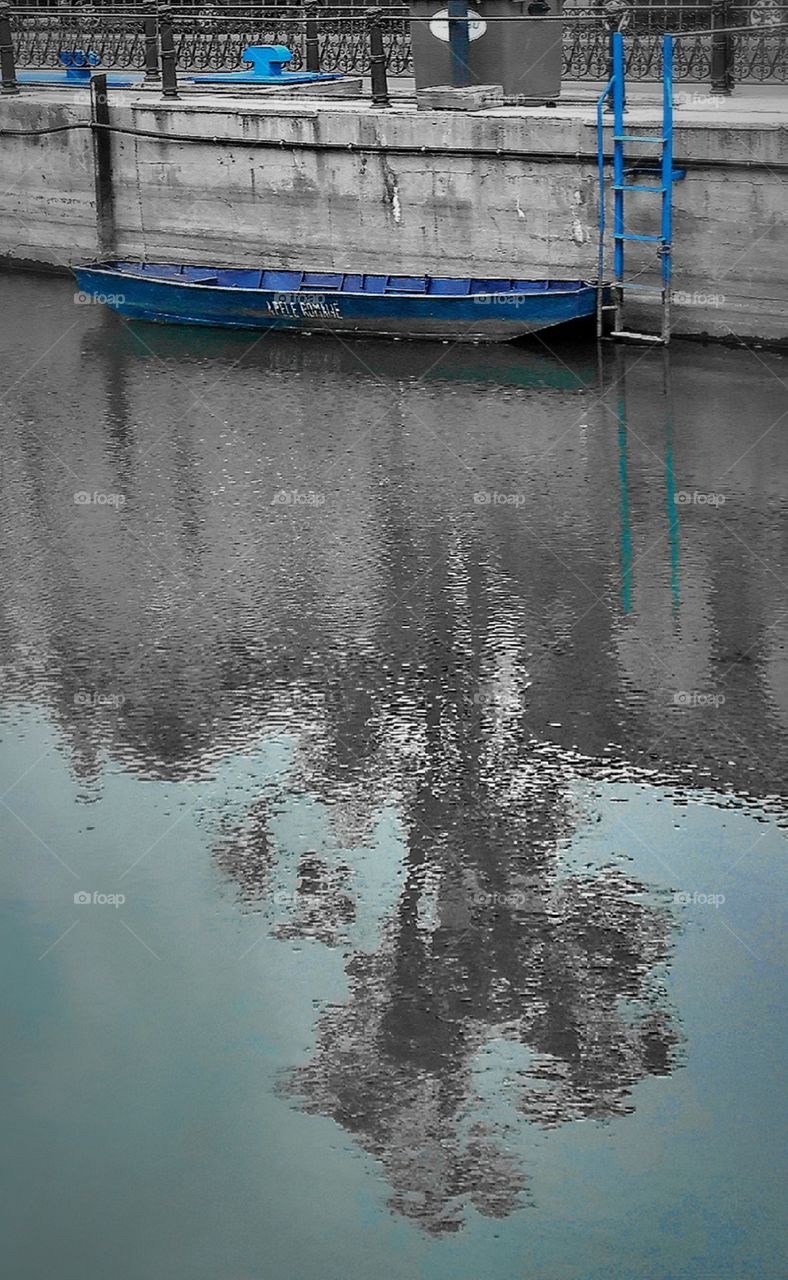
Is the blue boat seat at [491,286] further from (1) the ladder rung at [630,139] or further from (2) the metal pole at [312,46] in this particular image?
(2) the metal pole at [312,46]

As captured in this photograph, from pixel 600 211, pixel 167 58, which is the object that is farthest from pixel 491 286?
pixel 167 58

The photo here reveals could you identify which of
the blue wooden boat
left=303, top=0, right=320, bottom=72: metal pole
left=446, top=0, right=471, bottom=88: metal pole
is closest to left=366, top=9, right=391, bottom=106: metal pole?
left=446, top=0, right=471, bottom=88: metal pole

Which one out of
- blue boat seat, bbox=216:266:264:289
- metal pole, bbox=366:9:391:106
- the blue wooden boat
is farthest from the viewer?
blue boat seat, bbox=216:266:264:289

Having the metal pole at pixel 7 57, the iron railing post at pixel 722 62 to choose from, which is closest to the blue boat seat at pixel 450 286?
the iron railing post at pixel 722 62

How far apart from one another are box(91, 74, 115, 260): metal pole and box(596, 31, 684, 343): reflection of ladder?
7678mm

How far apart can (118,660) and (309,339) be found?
9902mm

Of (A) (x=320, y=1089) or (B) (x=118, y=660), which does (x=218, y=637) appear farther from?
(A) (x=320, y=1089)

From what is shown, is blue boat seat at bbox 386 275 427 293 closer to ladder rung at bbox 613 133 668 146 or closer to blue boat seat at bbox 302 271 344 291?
blue boat seat at bbox 302 271 344 291

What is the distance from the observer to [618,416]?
17.1 m

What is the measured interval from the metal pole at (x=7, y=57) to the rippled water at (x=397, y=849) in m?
11.3

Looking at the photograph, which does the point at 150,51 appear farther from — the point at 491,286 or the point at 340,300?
the point at 491,286

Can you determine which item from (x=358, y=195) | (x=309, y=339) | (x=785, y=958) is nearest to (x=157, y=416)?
(x=309, y=339)

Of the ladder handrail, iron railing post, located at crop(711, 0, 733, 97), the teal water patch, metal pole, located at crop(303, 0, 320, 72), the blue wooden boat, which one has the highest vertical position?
metal pole, located at crop(303, 0, 320, 72)

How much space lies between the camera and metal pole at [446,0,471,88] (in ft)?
69.3
